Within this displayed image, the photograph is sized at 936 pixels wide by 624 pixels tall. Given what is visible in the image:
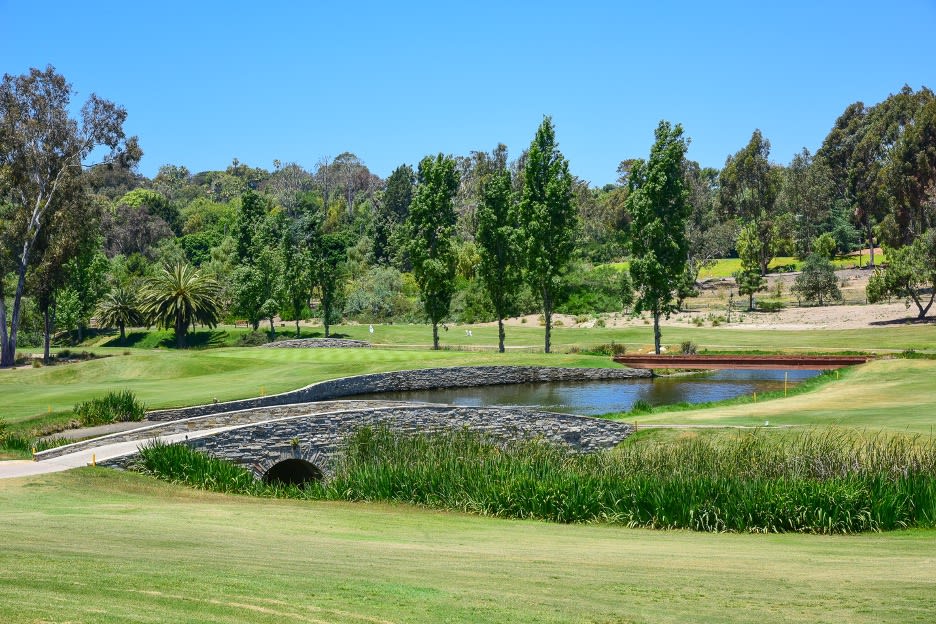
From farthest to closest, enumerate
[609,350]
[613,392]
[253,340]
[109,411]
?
[253,340], [609,350], [613,392], [109,411]

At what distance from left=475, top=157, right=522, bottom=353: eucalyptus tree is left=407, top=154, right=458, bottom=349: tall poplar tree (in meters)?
2.08

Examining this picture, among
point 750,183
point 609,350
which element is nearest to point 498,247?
point 609,350

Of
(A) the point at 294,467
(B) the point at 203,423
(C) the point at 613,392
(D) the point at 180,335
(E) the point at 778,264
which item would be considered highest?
(E) the point at 778,264

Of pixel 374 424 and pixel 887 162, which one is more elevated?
pixel 887 162

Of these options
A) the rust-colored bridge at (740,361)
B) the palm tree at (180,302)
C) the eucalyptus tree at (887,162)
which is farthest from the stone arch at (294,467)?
the eucalyptus tree at (887,162)

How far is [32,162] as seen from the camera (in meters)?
56.3

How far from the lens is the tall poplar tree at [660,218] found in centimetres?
5297

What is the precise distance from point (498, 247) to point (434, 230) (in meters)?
4.24

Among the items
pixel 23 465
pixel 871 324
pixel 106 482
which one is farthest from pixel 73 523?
pixel 871 324

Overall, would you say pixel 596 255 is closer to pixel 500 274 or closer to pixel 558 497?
pixel 500 274

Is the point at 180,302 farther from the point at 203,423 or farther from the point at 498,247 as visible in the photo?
the point at 203,423

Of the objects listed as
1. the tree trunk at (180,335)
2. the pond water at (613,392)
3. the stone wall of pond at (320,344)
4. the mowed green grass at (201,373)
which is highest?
the tree trunk at (180,335)

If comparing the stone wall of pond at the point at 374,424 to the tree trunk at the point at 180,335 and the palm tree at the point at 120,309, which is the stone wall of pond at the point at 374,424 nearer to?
the tree trunk at the point at 180,335

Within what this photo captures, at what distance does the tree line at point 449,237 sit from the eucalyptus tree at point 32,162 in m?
0.10
